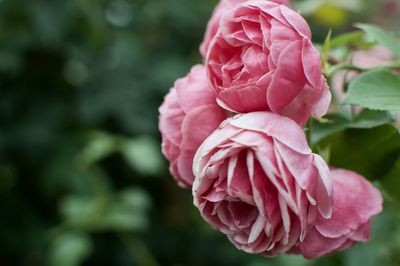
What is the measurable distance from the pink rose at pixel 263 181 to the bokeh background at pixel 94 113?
4.27ft

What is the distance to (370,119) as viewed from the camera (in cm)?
82

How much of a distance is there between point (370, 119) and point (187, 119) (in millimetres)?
221

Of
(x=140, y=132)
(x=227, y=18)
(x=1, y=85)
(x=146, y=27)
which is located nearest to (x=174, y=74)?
(x=140, y=132)

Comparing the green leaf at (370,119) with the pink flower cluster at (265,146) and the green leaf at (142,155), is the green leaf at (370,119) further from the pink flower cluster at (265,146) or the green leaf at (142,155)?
the green leaf at (142,155)

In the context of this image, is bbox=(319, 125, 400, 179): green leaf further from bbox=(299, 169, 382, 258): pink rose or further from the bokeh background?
the bokeh background

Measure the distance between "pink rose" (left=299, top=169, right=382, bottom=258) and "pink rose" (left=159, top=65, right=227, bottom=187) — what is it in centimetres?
15

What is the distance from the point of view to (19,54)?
2.24m

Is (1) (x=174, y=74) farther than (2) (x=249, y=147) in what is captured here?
Yes

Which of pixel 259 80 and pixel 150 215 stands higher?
pixel 259 80

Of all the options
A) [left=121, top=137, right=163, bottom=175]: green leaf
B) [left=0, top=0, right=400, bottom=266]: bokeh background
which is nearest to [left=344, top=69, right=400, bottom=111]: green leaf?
[left=121, top=137, right=163, bottom=175]: green leaf

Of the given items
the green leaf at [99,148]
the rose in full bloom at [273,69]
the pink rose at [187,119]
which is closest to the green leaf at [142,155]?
the green leaf at [99,148]

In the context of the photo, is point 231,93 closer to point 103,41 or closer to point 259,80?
point 259,80

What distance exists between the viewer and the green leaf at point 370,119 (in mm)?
803

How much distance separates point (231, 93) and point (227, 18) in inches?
4.0
